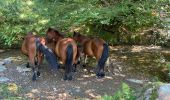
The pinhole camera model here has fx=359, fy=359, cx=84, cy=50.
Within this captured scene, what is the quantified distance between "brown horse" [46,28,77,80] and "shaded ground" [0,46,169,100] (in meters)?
0.35

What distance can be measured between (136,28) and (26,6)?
394 cm

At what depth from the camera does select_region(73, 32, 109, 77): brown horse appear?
8.03 metres

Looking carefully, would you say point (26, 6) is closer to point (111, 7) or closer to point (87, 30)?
point (111, 7)

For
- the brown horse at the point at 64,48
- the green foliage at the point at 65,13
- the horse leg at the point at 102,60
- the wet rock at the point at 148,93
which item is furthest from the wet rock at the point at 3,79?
the wet rock at the point at 148,93

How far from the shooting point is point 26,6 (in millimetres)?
8219

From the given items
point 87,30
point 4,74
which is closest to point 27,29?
point 4,74

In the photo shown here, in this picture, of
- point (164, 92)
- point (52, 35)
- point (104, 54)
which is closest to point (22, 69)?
point (52, 35)

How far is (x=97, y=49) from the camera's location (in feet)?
26.7

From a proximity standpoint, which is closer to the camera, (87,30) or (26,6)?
(26,6)

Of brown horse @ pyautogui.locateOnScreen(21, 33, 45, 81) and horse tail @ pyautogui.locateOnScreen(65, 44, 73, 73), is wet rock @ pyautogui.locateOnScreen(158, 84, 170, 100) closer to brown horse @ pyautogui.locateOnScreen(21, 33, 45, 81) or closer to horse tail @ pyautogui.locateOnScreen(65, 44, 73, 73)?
horse tail @ pyautogui.locateOnScreen(65, 44, 73, 73)

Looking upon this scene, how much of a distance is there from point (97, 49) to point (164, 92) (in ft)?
12.8

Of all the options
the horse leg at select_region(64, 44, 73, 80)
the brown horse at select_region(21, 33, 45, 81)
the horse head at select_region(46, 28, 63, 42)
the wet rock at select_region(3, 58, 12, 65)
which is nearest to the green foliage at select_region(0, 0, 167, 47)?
the horse head at select_region(46, 28, 63, 42)

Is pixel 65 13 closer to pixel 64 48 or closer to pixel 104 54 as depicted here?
pixel 64 48

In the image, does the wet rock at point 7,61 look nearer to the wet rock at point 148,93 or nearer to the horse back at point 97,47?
the horse back at point 97,47
